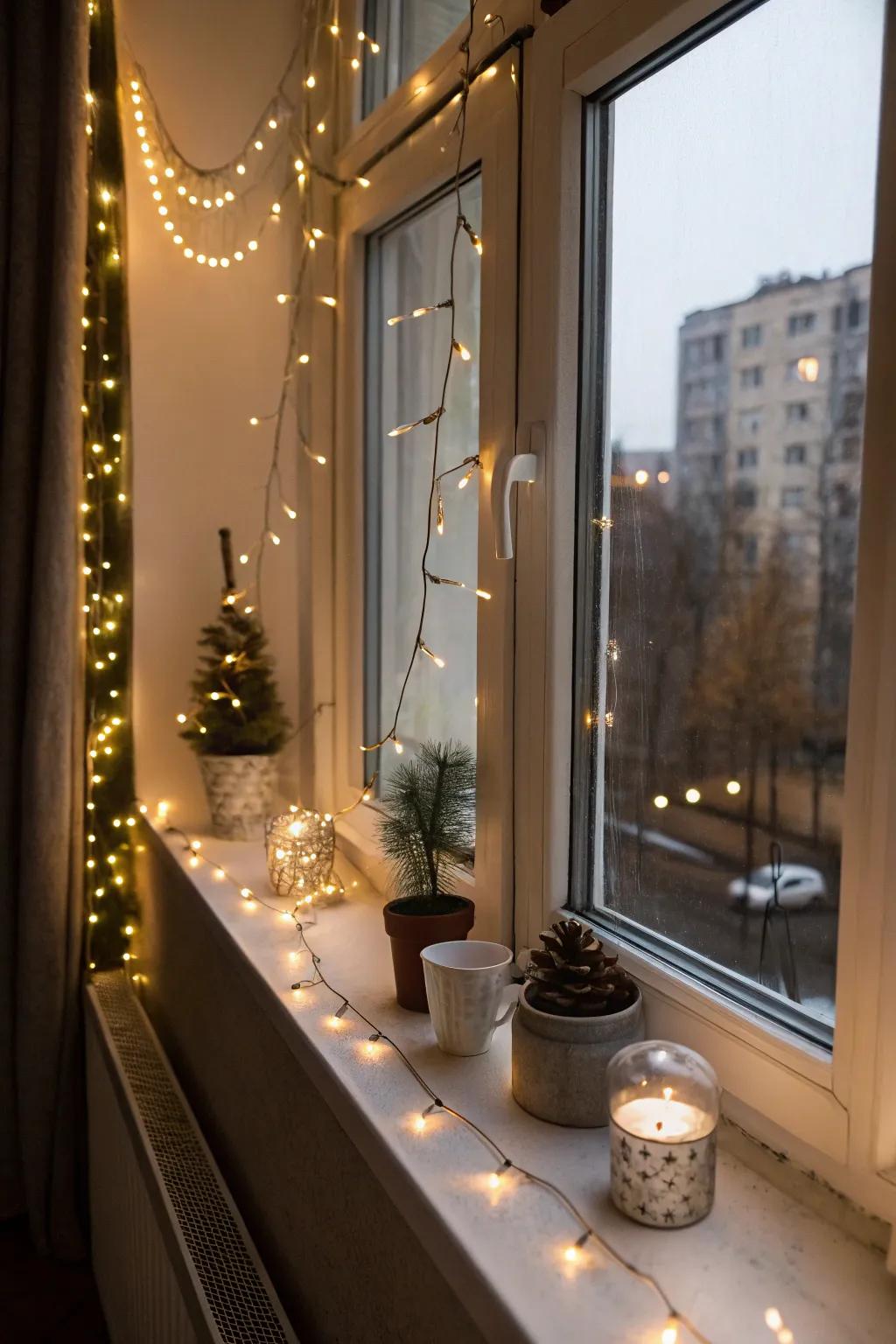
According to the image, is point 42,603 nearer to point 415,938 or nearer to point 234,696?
point 234,696

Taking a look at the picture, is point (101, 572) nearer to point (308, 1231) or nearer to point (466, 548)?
point (466, 548)

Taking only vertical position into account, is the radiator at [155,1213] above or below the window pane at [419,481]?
below

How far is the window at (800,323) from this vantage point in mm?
792

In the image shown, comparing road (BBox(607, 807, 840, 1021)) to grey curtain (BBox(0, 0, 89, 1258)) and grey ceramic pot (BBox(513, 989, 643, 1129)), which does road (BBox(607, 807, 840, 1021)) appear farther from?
grey curtain (BBox(0, 0, 89, 1258))

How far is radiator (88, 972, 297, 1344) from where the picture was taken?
Result: 1053 mm

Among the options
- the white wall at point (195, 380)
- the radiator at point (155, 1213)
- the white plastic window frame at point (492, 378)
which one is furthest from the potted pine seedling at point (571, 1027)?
the white wall at point (195, 380)

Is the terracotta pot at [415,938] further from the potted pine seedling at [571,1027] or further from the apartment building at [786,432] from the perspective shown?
the apartment building at [786,432]

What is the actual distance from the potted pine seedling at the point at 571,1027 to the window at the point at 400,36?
1.14m

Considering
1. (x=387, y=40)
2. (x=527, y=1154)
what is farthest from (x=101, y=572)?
(x=527, y=1154)

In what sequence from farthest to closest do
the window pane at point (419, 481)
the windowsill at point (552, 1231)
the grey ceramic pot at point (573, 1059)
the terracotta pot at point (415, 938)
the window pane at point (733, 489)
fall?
the window pane at point (419, 481) → the terracotta pot at point (415, 938) → the grey ceramic pot at point (573, 1059) → the window pane at point (733, 489) → the windowsill at point (552, 1231)

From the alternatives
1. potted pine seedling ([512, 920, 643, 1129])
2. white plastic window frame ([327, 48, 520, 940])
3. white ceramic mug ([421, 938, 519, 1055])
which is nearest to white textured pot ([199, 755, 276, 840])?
→ white plastic window frame ([327, 48, 520, 940])

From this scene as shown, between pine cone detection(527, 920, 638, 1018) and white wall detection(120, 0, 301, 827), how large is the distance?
101 cm

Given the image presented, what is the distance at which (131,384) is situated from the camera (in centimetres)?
182

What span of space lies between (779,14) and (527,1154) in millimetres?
914
